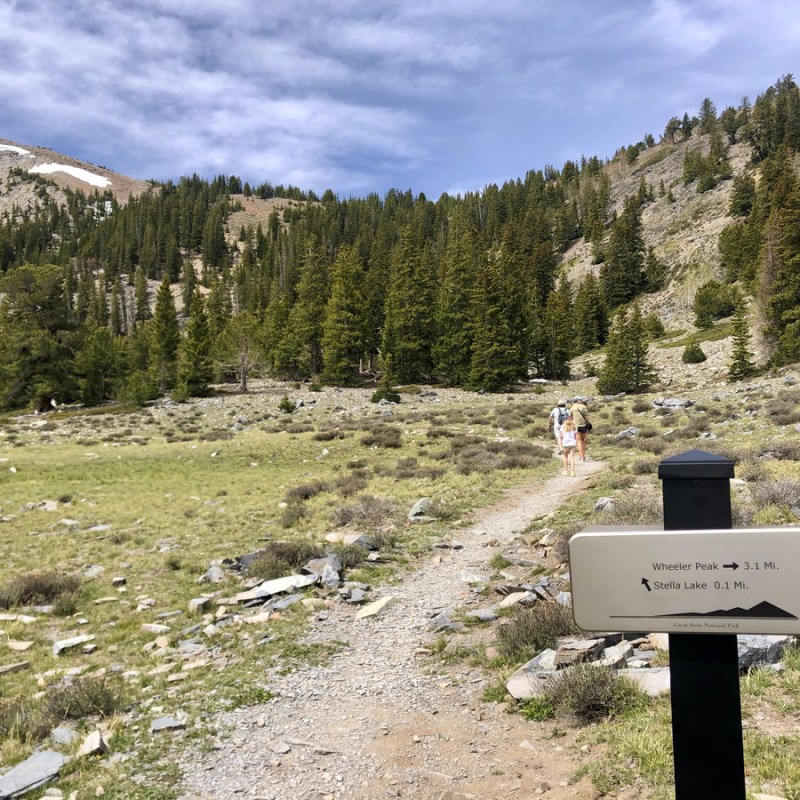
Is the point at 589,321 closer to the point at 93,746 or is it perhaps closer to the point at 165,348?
the point at 165,348

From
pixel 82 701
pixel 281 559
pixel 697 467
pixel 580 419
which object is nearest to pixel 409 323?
pixel 580 419

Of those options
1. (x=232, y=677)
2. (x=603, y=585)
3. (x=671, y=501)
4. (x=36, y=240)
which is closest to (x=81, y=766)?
(x=232, y=677)

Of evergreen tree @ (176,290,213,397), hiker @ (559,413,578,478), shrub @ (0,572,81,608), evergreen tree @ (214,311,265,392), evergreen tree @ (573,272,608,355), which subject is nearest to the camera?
shrub @ (0,572,81,608)

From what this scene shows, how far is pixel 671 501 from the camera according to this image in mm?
1812

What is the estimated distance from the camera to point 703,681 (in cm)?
190

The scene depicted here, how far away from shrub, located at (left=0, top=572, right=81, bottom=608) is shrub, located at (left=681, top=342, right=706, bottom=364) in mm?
55415

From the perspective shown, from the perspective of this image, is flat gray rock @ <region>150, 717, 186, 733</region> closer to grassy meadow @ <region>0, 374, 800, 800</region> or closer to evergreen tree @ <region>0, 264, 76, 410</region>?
grassy meadow @ <region>0, 374, 800, 800</region>

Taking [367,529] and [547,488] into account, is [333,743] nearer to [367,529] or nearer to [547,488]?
[367,529]

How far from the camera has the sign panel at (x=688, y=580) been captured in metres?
1.71

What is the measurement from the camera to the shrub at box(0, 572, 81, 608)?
905cm

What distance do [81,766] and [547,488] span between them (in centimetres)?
1247

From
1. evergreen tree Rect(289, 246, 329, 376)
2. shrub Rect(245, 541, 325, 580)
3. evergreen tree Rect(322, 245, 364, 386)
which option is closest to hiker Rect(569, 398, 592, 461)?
shrub Rect(245, 541, 325, 580)

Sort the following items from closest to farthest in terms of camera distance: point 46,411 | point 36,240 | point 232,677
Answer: point 232,677 → point 46,411 → point 36,240

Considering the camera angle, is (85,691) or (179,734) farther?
(85,691)
